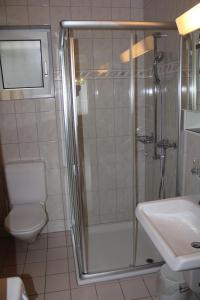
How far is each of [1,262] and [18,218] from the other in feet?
1.37

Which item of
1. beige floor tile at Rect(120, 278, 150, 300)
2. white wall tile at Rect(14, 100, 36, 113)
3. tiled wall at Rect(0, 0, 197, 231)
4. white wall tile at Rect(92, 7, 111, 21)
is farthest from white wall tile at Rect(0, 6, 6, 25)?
beige floor tile at Rect(120, 278, 150, 300)

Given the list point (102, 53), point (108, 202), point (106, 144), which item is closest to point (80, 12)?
point (102, 53)

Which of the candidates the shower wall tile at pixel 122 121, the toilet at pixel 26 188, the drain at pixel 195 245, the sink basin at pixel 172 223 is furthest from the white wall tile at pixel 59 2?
the drain at pixel 195 245

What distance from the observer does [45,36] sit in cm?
250

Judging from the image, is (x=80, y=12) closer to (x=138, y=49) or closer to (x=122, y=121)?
(x=138, y=49)

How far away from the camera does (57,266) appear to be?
7.54 feet

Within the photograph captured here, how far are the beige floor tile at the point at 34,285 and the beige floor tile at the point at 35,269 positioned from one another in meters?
0.05

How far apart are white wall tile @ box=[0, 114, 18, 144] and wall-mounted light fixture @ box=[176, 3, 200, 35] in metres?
1.77

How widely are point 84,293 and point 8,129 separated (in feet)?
5.45

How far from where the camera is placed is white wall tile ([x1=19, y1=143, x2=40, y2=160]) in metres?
2.66

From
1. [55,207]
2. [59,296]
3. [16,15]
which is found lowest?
[59,296]

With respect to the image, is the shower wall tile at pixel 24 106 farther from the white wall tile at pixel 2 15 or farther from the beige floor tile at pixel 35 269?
the beige floor tile at pixel 35 269

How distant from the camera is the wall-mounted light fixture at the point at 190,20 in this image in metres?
1.38

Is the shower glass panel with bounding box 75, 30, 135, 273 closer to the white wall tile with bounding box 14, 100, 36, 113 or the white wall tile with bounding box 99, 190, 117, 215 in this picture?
the white wall tile with bounding box 99, 190, 117, 215
